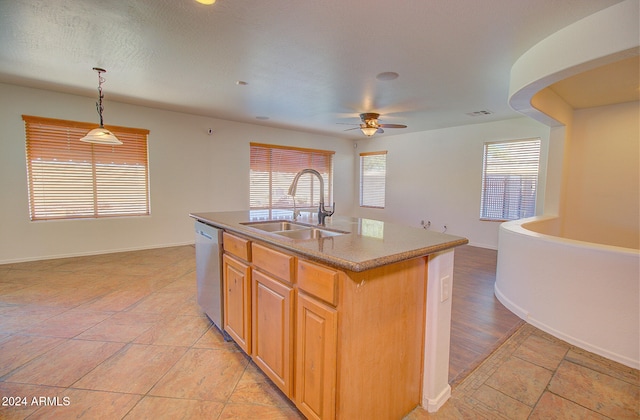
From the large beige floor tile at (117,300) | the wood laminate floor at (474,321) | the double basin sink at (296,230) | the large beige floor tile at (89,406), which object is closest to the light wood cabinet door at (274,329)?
the double basin sink at (296,230)

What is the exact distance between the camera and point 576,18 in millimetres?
2115

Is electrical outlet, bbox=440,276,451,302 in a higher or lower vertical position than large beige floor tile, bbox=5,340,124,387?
higher

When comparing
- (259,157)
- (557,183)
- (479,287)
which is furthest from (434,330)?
(259,157)

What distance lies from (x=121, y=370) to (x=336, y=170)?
642cm

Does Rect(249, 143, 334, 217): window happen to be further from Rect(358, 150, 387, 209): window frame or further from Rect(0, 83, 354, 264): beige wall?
Rect(358, 150, 387, 209): window frame

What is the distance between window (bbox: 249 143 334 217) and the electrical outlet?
15.0 feet

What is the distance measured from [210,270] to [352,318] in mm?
1559

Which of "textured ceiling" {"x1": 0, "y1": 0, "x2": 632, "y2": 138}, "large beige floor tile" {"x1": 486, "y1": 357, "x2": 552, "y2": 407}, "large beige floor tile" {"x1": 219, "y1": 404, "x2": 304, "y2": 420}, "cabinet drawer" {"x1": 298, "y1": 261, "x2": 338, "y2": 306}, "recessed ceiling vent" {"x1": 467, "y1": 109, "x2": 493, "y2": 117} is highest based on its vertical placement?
"textured ceiling" {"x1": 0, "y1": 0, "x2": 632, "y2": 138}

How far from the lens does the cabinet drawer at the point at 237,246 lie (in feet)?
6.17

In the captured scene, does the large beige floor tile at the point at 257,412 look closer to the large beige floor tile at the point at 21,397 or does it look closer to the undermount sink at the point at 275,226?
the large beige floor tile at the point at 21,397

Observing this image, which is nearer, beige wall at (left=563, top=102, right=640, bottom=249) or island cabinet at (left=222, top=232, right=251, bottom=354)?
island cabinet at (left=222, top=232, right=251, bottom=354)

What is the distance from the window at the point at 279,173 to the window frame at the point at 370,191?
1006mm

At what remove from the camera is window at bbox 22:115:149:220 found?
4199 mm

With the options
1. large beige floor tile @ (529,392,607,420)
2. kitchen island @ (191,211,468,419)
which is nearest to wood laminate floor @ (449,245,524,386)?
large beige floor tile @ (529,392,607,420)
